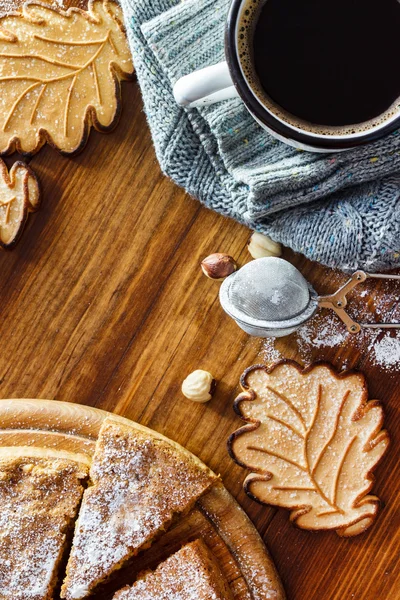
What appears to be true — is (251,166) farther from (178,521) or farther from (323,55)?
(178,521)

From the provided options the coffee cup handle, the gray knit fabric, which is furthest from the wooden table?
the coffee cup handle

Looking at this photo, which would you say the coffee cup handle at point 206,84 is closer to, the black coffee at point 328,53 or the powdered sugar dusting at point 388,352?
the black coffee at point 328,53

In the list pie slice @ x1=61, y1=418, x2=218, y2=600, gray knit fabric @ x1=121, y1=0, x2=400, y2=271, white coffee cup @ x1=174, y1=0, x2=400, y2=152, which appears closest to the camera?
white coffee cup @ x1=174, y1=0, x2=400, y2=152

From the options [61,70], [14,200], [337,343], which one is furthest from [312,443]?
[61,70]

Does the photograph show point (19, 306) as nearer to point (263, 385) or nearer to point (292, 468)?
point (263, 385)

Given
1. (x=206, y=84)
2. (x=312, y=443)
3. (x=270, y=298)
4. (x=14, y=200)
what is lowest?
(x=312, y=443)

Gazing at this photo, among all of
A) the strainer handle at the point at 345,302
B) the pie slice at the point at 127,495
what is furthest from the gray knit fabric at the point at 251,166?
the pie slice at the point at 127,495

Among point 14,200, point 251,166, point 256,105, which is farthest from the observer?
point 14,200

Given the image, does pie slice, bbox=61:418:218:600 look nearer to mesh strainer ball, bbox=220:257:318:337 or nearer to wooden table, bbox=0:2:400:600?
wooden table, bbox=0:2:400:600
